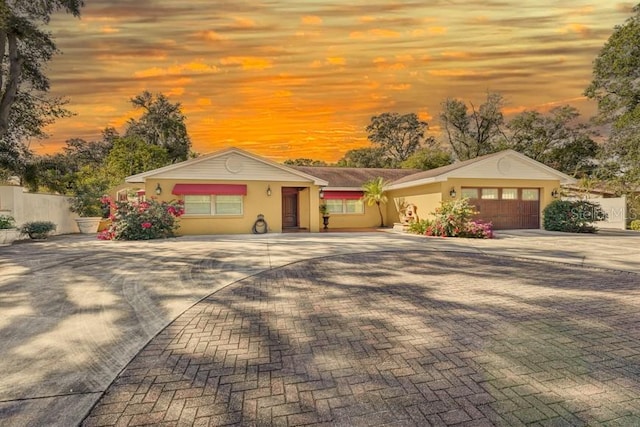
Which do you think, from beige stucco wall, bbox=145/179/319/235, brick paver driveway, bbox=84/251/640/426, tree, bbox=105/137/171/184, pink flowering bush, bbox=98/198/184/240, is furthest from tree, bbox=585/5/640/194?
tree, bbox=105/137/171/184

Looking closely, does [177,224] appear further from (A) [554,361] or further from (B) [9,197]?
(A) [554,361]

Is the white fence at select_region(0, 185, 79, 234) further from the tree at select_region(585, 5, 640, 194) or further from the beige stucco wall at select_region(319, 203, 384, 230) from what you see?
the tree at select_region(585, 5, 640, 194)

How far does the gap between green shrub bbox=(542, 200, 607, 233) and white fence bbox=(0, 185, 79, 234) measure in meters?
25.4

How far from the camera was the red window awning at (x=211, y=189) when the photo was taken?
1571cm

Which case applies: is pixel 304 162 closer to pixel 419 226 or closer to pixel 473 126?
pixel 473 126

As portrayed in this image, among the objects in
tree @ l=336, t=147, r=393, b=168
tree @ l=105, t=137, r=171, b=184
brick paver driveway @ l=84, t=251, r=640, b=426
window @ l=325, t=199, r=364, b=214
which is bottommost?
brick paver driveway @ l=84, t=251, r=640, b=426

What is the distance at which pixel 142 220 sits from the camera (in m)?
14.0

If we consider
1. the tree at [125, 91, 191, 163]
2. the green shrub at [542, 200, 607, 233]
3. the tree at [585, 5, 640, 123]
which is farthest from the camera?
the tree at [125, 91, 191, 163]

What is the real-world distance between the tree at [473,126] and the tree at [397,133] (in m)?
7.03

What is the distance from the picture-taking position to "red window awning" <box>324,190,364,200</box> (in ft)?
66.9

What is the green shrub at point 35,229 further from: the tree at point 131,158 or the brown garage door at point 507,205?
the brown garage door at point 507,205

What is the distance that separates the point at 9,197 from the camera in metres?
14.0

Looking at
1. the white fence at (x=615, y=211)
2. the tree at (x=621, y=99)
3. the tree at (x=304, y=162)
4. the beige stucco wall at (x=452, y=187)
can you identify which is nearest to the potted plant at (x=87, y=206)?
the beige stucco wall at (x=452, y=187)

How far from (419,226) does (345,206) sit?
20.1 feet
